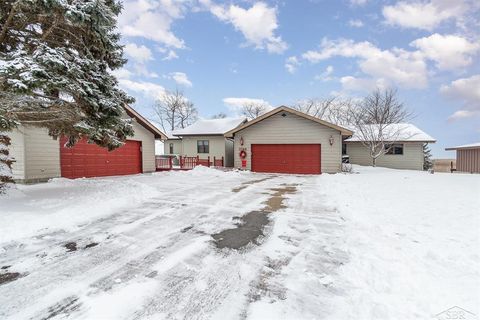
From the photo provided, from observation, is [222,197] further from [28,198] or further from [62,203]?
[28,198]

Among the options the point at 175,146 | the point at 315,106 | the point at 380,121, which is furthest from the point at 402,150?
the point at 175,146

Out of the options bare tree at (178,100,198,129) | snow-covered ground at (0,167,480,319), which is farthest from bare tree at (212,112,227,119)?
snow-covered ground at (0,167,480,319)

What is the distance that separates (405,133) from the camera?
2111 centimetres

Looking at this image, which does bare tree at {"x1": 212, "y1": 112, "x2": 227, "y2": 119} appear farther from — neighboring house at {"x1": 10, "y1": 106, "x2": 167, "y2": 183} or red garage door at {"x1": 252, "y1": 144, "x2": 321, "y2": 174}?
red garage door at {"x1": 252, "y1": 144, "x2": 321, "y2": 174}

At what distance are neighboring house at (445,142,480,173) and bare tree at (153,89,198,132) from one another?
129 ft

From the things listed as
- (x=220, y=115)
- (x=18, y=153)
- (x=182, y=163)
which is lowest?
(x=182, y=163)

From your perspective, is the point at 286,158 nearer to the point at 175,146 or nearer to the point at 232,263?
the point at 232,263

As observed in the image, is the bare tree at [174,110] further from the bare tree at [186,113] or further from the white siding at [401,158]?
the white siding at [401,158]

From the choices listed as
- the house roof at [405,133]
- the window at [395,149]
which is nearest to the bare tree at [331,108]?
the house roof at [405,133]

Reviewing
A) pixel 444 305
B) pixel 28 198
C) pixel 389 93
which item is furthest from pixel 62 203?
pixel 389 93

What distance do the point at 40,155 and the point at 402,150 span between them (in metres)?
24.9

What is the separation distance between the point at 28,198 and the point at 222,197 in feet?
17.2

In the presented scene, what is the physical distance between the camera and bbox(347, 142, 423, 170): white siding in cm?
2055

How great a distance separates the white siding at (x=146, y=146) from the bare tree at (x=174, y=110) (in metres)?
A: 30.8
